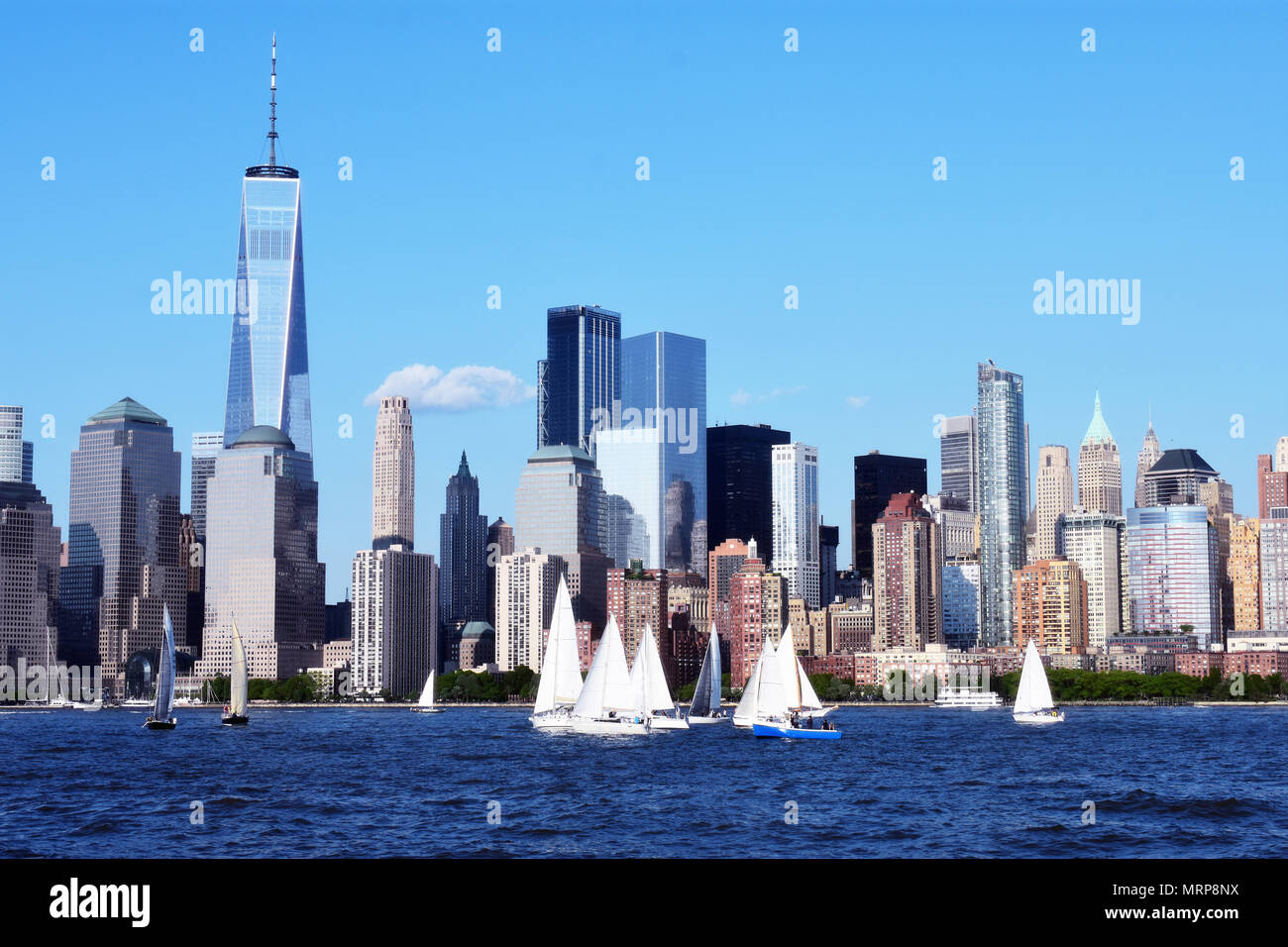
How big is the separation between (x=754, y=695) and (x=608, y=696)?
17.2 metres

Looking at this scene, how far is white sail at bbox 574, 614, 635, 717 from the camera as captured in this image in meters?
121

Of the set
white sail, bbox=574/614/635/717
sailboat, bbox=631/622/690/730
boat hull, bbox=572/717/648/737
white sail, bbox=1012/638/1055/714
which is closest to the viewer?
white sail, bbox=574/614/635/717

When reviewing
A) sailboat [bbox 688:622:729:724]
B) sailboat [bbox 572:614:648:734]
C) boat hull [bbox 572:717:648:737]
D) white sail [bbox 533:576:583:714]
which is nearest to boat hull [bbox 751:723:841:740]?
boat hull [bbox 572:717:648:737]

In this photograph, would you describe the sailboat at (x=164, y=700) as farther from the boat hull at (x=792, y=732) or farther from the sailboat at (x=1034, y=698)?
the sailboat at (x=1034, y=698)

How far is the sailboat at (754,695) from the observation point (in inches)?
5064

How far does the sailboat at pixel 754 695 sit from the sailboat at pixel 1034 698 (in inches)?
1576

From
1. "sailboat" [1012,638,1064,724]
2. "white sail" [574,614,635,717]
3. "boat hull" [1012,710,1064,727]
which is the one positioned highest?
"white sail" [574,614,635,717]

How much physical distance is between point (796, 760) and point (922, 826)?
40513 mm

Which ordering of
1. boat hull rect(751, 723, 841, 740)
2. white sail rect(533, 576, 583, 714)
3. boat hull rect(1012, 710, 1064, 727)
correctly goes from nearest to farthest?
1. boat hull rect(751, 723, 841, 740)
2. white sail rect(533, 576, 583, 714)
3. boat hull rect(1012, 710, 1064, 727)

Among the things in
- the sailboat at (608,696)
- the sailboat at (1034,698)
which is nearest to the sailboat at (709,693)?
the sailboat at (1034,698)

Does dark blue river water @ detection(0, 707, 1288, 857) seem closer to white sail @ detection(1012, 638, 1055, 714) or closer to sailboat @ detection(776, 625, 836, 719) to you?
sailboat @ detection(776, 625, 836, 719)
